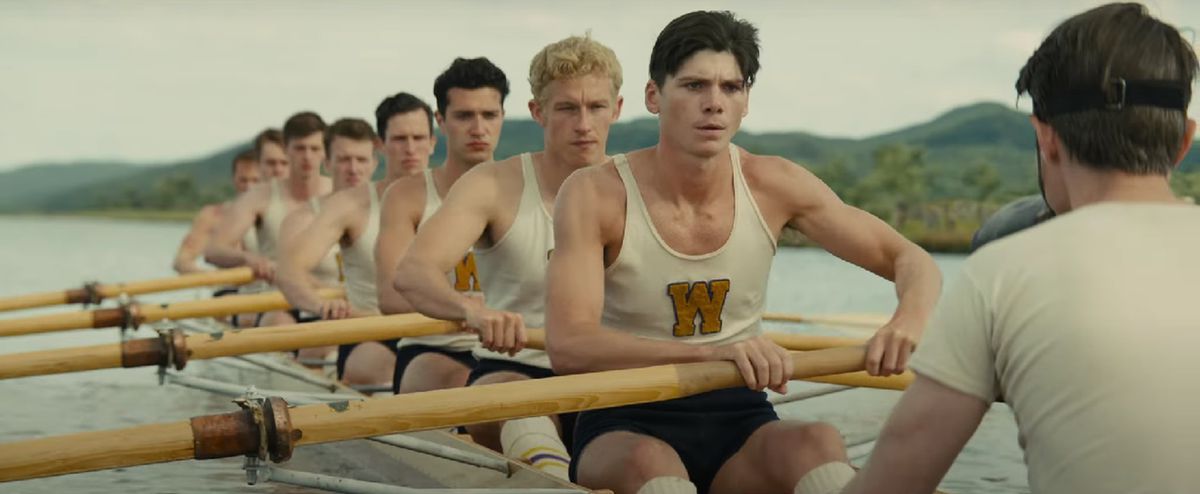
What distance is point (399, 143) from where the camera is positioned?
10.1 metres

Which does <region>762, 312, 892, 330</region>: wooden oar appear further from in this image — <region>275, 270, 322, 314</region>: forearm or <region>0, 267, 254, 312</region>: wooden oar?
<region>0, 267, 254, 312</region>: wooden oar

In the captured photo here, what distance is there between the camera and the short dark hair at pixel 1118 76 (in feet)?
9.22

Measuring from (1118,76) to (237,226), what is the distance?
12412 millimetres

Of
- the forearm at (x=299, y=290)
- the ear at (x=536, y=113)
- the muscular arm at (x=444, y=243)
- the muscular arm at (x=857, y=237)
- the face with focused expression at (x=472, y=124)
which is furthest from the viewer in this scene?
the forearm at (x=299, y=290)

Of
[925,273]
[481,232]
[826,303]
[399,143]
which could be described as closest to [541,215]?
[481,232]

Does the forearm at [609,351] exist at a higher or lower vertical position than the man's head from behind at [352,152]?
lower

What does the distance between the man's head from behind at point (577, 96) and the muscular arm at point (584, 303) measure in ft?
5.44

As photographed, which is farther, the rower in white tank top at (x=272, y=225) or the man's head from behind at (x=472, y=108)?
the rower in white tank top at (x=272, y=225)

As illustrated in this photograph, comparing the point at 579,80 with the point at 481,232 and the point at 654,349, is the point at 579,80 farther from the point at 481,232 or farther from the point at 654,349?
the point at 654,349

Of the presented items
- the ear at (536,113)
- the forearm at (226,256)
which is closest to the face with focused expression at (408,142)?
the ear at (536,113)

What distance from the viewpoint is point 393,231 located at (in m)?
8.53

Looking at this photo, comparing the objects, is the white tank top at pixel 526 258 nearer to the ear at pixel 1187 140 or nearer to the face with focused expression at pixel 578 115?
the face with focused expression at pixel 578 115

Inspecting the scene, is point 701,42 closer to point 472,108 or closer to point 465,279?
point 465,279

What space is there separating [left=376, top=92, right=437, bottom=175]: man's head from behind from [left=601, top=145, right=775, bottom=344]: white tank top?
16.6ft
